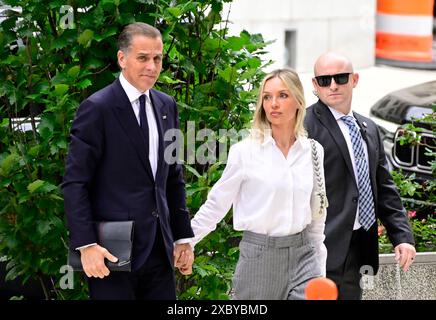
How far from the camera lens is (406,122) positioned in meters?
10.3

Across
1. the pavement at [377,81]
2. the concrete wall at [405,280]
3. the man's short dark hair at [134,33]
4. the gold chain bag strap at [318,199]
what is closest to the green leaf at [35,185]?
the man's short dark hair at [134,33]

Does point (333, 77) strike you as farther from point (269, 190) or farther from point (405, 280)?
point (405, 280)

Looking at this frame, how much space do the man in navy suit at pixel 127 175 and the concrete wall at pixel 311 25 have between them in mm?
12589

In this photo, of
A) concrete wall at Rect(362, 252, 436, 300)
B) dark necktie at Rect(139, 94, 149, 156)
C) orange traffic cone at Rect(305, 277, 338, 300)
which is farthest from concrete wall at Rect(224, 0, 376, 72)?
orange traffic cone at Rect(305, 277, 338, 300)

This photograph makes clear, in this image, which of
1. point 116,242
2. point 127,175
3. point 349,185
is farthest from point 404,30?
point 116,242

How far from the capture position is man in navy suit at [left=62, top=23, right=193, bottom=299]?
4.98m

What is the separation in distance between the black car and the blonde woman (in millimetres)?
3839

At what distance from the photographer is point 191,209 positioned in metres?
6.19

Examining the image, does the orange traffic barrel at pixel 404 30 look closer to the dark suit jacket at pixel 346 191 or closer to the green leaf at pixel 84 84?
the dark suit jacket at pixel 346 191

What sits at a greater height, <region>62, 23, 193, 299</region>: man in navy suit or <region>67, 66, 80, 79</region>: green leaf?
<region>67, 66, 80, 79</region>: green leaf

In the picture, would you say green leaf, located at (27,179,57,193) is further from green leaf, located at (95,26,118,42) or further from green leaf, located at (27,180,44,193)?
green leaf, located at (95,26,118,42)

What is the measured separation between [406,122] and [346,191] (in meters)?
4.51
